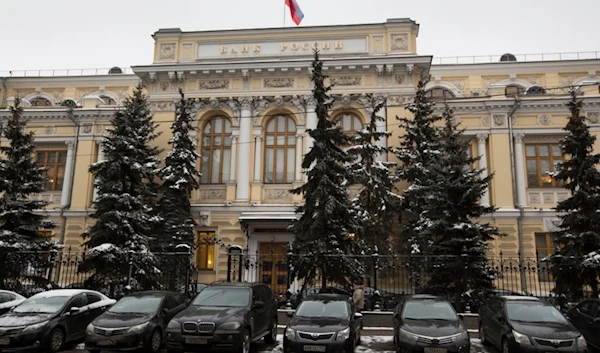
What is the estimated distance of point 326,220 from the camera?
58.5ft

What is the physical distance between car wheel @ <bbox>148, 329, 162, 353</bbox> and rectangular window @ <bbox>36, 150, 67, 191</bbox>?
22.3 m

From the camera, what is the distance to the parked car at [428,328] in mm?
10609

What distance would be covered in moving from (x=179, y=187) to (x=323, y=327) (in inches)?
637

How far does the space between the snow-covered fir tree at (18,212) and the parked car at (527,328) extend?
16097 millimetres

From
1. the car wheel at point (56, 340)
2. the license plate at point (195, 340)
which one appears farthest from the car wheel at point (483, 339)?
the car wheel at point (56, 340)

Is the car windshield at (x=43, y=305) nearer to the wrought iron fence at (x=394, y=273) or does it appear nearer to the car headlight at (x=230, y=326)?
the car headlight at (x=230, y=326)

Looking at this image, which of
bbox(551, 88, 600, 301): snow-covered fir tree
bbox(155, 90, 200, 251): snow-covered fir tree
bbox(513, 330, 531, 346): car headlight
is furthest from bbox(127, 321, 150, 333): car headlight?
bbox(551, 88, 600, 301): snow-covered fir tree

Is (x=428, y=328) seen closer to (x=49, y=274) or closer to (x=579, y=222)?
(x=579, y=222)

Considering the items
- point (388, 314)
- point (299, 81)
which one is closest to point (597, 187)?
point (388, 314)

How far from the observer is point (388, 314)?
53.1 ft

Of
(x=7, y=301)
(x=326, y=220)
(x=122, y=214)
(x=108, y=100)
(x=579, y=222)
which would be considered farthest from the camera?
(x=108, y=100)

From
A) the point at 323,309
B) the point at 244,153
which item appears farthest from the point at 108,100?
the point at 323,309

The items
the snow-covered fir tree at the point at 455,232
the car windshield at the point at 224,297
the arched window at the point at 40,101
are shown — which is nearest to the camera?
the car windshield at the point at 224,297

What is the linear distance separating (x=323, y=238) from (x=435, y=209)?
181 inches
